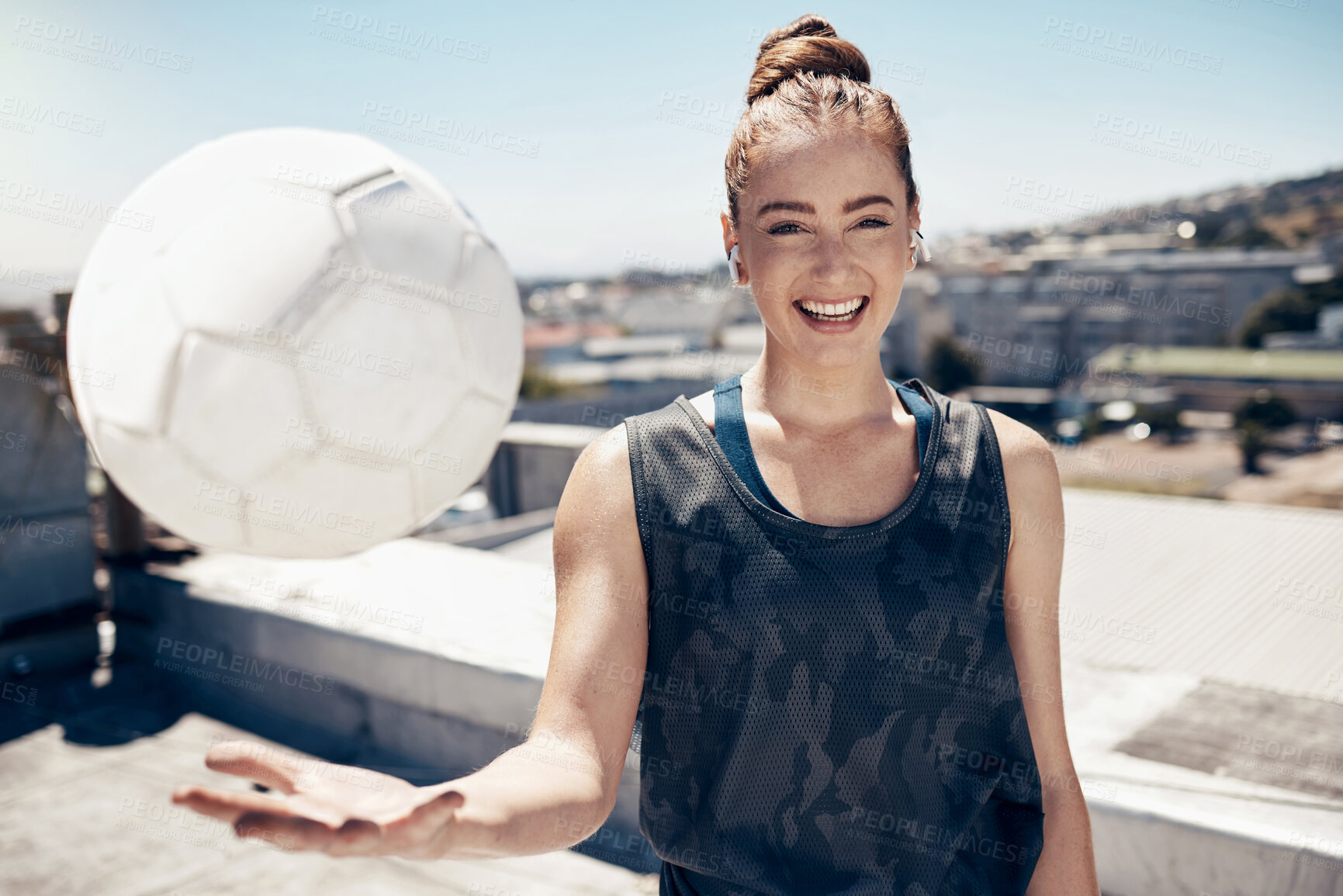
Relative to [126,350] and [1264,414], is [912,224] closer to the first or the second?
[126,350]

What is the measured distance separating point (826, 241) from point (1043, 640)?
0.80 metres

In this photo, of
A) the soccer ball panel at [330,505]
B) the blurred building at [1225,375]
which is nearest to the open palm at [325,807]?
the soccer ball panel at [330,505]

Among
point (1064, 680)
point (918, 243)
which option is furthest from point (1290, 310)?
point (918, 243)

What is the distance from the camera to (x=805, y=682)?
140cm

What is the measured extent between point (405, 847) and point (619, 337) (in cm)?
9844

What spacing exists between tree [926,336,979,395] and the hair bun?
244 ft

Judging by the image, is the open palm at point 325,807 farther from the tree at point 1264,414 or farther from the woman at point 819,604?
the tree at point 1264,414

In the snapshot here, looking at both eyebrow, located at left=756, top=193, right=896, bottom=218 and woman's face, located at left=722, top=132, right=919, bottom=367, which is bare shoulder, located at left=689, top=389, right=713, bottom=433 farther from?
eyebrow, located at left=756, top=193, right=896, bottom=218

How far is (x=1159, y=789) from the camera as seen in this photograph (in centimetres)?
271

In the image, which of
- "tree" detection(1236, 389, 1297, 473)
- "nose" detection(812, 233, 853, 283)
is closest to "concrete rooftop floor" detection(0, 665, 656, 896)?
"nose" detection(812, 233, 853, 283)

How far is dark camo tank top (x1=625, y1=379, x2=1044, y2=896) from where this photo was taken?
140 centimetres

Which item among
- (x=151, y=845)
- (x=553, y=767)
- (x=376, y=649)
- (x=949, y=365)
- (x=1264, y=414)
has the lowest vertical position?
(x=1264, y=414)

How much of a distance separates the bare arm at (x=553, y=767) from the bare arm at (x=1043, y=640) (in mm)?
676

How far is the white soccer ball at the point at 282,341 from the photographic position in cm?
143
